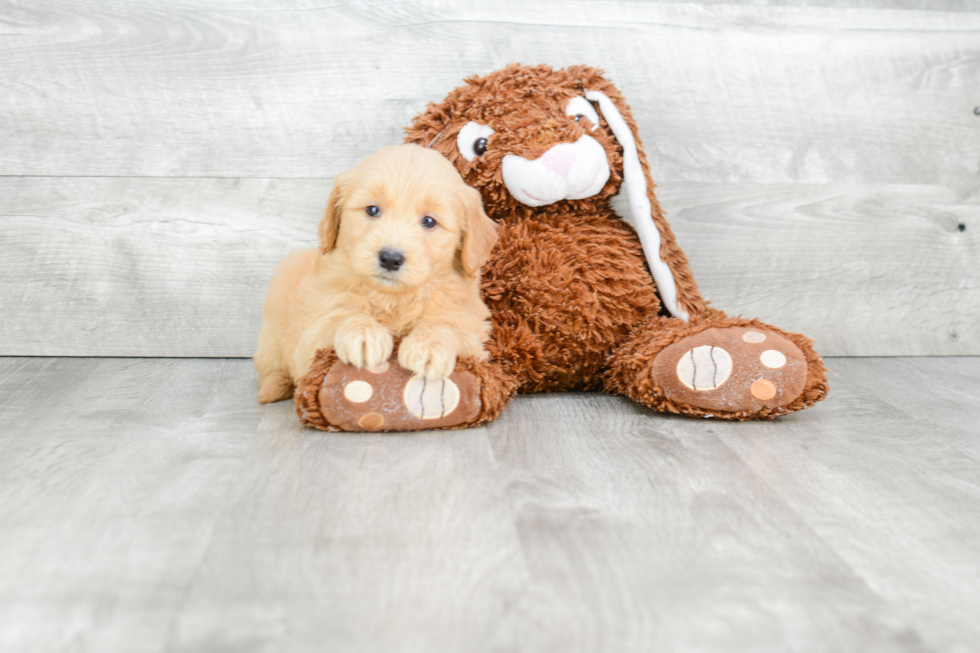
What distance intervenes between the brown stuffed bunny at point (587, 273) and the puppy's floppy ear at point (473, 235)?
163 mm

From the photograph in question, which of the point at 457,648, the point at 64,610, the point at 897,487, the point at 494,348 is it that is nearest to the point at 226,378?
the point at 494,348

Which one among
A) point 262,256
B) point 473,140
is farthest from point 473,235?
point 262,256

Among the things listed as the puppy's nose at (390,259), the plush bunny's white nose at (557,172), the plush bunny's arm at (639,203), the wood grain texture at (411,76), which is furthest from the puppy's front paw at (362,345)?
the wood grain texture at (411,76)

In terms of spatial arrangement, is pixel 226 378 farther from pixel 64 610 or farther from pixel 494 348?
pixel 64 610

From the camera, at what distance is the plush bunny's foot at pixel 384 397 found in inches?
48.1

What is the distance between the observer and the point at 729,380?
4.33 ft

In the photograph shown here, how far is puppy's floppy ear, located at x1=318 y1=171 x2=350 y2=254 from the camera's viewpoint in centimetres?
125

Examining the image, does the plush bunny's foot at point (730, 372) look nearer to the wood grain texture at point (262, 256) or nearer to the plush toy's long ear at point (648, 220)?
the plush toy's long ear at point (648, 220)

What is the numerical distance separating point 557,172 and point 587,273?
0.64 feet

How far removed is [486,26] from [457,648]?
4.76ft

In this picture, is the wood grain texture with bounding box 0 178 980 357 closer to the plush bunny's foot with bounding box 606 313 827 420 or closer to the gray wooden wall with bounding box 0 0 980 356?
the gray wooden wall with bounding box 0 0 980 356

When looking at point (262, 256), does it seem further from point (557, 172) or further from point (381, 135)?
point (557, 172)

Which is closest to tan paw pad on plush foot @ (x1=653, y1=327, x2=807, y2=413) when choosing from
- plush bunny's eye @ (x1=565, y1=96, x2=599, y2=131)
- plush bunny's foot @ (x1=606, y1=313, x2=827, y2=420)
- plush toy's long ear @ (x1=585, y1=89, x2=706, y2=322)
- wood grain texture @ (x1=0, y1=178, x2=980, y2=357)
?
plush bunny's foot @ (x1=606, y1=313, x2=827, y2=420)

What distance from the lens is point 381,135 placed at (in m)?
1.79
